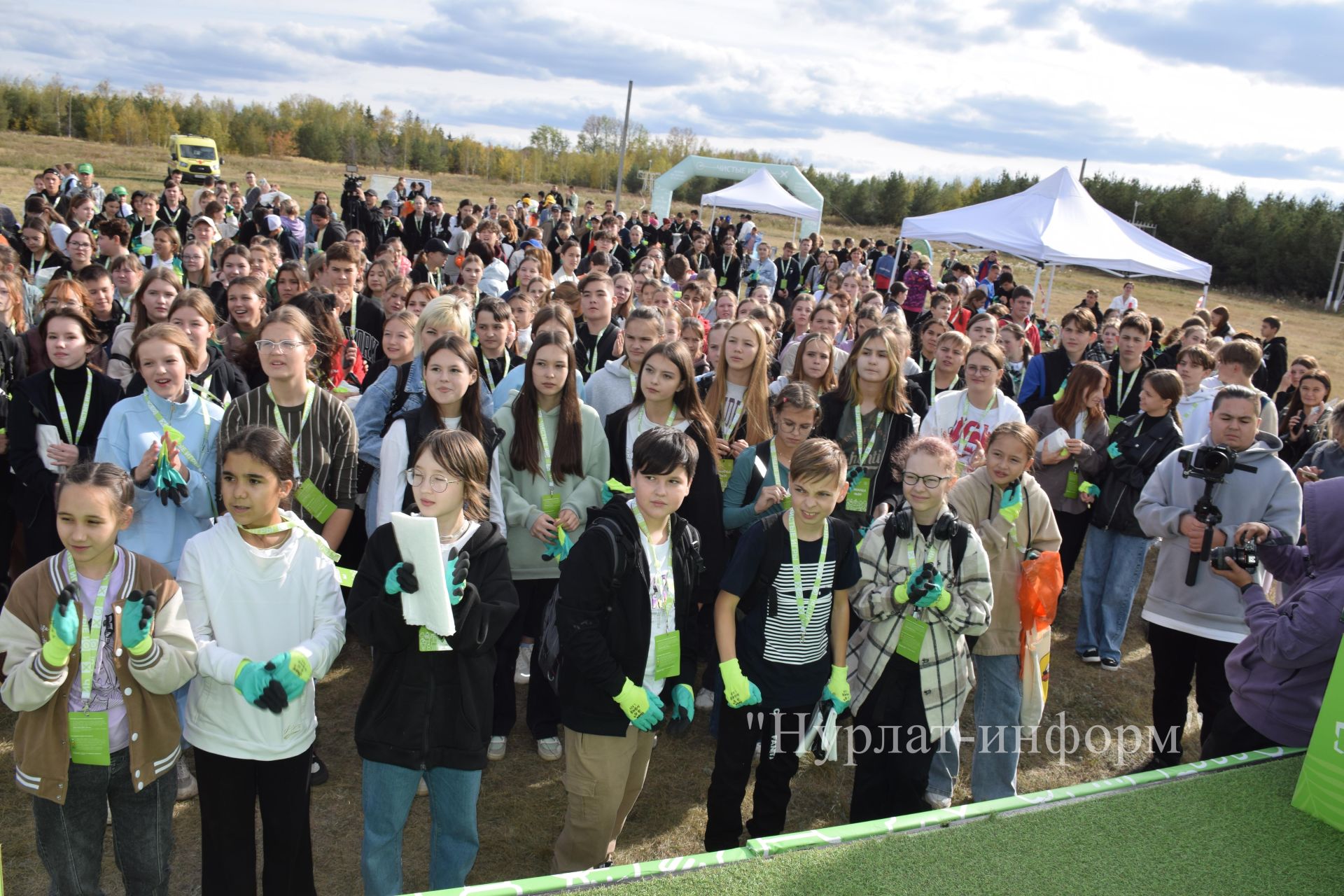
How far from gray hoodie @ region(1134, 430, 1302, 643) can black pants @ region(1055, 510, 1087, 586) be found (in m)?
1.45

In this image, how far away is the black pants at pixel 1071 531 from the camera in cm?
551

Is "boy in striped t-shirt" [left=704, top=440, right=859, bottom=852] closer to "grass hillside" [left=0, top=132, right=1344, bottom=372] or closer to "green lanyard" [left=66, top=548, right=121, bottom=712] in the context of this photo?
"green lanyard" [left=66, top=548, right=121, bottom=712]

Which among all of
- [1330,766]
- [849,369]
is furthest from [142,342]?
[1330,766]

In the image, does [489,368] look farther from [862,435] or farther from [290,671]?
[290,671]

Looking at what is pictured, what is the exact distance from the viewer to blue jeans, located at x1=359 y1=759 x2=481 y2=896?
8.68 feet

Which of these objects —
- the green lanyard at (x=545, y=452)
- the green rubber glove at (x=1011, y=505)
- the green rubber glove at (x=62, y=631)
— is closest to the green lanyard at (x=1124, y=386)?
the green rubber glove at (x=1011, y=505)

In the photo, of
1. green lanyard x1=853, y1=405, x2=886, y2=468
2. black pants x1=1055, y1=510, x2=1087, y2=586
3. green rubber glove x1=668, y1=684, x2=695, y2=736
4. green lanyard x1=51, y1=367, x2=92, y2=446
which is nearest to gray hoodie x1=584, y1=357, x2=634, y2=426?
green lanyard x1=853, y1=405, x2=886, y2=468

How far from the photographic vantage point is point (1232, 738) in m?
3.01

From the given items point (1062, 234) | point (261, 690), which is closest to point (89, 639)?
point (261, 690)

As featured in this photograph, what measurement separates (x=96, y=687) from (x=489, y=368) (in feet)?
9.25

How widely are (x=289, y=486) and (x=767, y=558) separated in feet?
5.51

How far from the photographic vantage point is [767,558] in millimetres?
3084

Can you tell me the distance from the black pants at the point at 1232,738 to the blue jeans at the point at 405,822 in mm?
2607

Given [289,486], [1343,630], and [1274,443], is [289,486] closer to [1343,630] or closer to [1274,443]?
[1343,630]
